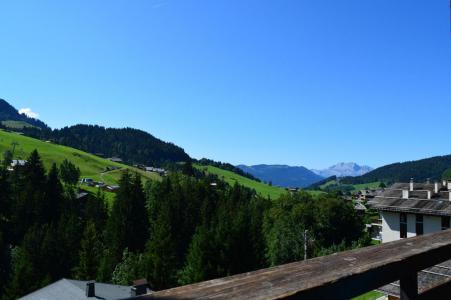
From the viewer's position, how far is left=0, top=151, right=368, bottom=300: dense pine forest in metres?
50.7

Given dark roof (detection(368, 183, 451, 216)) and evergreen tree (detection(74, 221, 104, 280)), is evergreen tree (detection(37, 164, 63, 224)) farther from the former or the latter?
dark roof (detection(368, 183, 451, 216))

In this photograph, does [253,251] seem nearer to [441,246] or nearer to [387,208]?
[387,208]

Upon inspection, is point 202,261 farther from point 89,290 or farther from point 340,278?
point 340,278

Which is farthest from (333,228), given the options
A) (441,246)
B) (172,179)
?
(441,246)

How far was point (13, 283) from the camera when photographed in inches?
1957

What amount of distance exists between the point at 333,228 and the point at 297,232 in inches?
332

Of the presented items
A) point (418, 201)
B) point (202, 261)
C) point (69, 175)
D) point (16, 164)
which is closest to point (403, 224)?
point (418, 201)

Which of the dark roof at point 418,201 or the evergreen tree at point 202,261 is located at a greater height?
the dark roof at point 418,201

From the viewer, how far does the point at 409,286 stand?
230cm

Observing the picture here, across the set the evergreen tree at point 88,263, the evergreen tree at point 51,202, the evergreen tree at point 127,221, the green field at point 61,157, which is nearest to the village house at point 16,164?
the evergreen tree at point 51,202

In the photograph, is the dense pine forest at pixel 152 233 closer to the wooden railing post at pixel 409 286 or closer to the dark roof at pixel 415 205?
the dark roof at pixel 415 205

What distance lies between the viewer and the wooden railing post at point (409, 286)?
7.45ft

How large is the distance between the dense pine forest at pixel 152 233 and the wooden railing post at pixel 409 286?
44.9 m

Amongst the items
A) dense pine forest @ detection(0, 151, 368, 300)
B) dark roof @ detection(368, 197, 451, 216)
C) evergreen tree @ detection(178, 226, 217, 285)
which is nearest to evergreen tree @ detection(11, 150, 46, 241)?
dense pine forest @ detection(0, 151, 368, 300)
